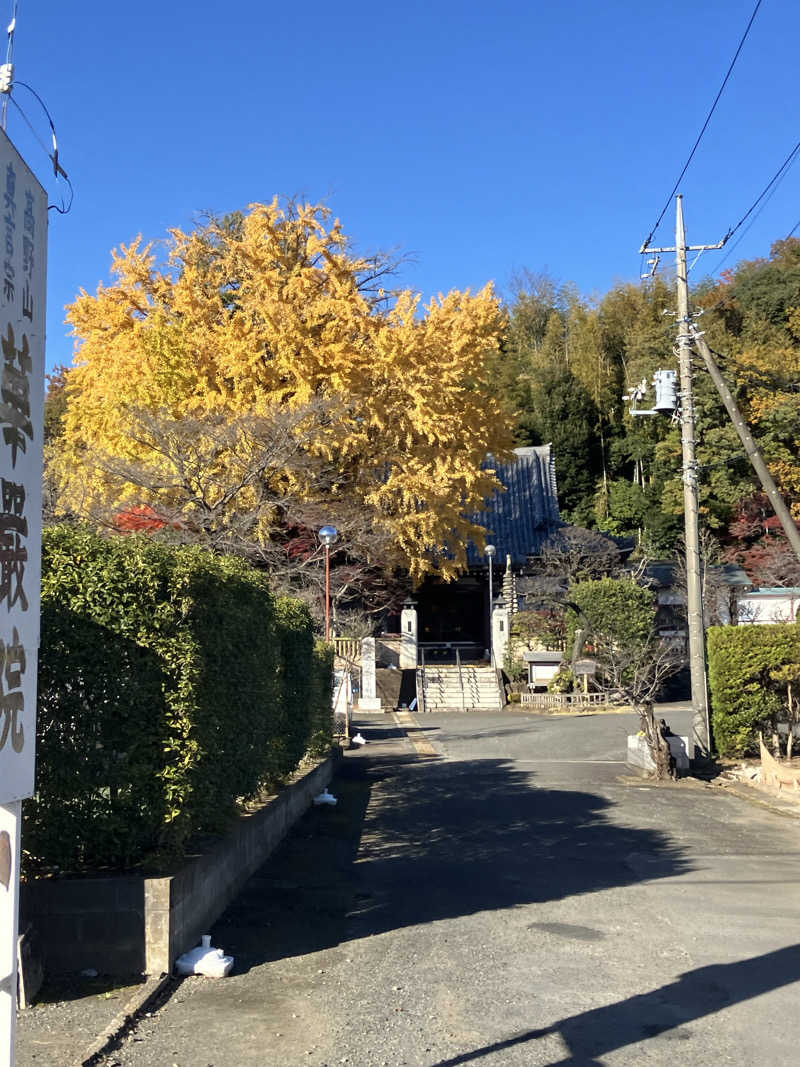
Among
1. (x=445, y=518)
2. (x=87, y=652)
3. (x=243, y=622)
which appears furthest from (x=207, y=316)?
(x=87, y=652)

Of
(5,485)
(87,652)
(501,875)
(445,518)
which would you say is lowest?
(501,875)

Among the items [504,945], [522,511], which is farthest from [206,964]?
[522,511]

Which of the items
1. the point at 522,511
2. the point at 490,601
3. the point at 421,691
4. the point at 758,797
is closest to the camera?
the point at 758,797

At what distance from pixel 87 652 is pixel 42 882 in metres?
1.34

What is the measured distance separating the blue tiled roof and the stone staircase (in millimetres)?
5625

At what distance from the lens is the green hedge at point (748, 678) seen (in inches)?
681

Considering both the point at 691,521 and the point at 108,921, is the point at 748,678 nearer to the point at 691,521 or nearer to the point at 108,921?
the point at 691,521

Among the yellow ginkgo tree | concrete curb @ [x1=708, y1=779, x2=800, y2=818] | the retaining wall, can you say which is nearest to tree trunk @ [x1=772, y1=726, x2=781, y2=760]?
concrete curb @ [x1=708, y1=779, x2=800, y2=818]

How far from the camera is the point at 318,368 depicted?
25828 millimetres

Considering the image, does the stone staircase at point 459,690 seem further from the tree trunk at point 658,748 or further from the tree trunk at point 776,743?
the tree trunk at point 658,748

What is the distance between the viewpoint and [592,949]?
6492mm

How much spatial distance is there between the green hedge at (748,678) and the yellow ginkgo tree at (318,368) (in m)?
9.36

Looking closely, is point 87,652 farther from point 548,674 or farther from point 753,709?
point 548,674

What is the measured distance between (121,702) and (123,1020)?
68.3 inches
